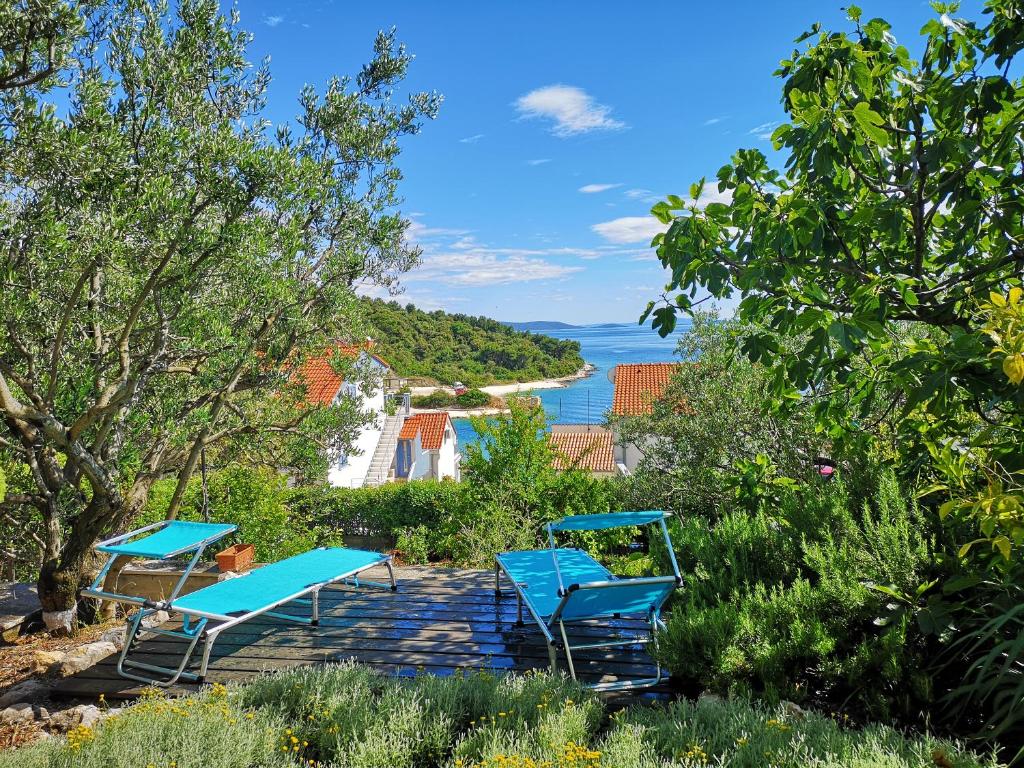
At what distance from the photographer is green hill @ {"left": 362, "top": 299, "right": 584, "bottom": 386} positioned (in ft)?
179

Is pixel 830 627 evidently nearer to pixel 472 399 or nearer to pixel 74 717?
pixel 74 717

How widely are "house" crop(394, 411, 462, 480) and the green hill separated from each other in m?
7.71

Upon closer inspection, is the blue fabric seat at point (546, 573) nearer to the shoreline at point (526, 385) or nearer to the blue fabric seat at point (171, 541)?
the blue fabric seat at point (171, 541)

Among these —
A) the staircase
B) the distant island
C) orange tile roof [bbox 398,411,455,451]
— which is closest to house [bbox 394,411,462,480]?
orange tile roof [bbox 398,411,455,451]

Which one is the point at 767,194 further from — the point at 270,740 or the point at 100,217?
the point at 100,217

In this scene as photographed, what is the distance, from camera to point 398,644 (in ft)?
13.8

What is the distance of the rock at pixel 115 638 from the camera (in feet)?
14.5

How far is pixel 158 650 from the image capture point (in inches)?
167

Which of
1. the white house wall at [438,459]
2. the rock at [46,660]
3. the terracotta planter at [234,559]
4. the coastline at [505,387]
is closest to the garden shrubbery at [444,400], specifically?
the coastline at [505,387]

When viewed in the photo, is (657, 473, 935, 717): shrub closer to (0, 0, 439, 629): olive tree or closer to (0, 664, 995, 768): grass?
(0, 664, 995, 768): grass

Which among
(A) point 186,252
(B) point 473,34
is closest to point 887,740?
(A) point 186,252

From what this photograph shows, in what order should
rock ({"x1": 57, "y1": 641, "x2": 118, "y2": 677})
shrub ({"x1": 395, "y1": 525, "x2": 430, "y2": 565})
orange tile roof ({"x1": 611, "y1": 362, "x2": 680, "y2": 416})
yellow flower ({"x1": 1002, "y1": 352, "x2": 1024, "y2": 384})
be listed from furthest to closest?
orange tile roof ({"x1": 611, "y1": 362, "x2": 680, "y2": 416}) → shrub ({"x1": 395, "y1": 525, "x2": 430, "y2": 565}) → rock ({"x1": 57, "y1": 641, "x2": 118, "y2": 677}) → yellow flower ({"x1": 1002, "y1": 352, "x2": 1024, "y2": 384})

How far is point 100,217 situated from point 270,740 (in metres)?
3.15

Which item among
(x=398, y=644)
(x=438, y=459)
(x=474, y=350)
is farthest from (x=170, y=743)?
(x=474, y=350)
